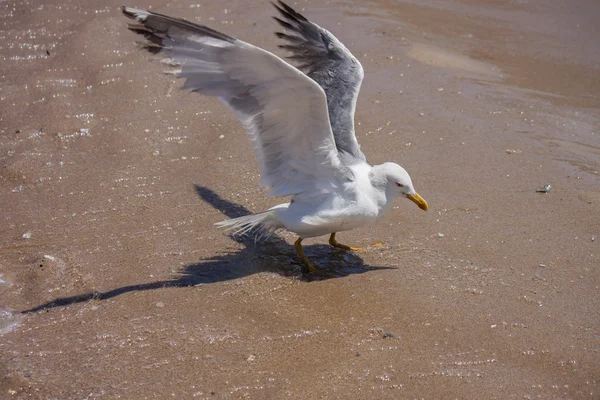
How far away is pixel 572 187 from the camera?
5.24m

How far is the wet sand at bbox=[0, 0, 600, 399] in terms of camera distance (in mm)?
3406

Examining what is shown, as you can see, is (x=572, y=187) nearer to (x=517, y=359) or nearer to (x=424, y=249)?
(x=424, y=249)

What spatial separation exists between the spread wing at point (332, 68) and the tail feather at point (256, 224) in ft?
2.25

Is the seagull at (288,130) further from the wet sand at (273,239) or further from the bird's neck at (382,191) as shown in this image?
the wet sand at (273,239)

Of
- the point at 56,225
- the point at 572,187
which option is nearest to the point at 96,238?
the point at 56,225

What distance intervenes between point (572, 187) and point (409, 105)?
1738 mm

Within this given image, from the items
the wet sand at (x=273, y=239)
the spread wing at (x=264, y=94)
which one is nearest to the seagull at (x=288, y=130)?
the spread wing at (x=264, y=94)

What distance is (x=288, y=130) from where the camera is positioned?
13.9ft

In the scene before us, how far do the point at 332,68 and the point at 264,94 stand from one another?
1.30 metres

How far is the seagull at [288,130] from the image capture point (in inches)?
151

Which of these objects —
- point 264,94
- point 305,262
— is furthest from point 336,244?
point 264,94

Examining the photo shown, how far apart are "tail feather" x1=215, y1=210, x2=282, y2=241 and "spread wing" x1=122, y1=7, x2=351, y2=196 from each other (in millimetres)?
170

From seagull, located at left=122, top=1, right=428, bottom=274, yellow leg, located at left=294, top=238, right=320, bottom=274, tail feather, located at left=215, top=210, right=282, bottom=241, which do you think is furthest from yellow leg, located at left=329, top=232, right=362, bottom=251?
tail feather, located at left=215, top=210, right=282, bottom=241

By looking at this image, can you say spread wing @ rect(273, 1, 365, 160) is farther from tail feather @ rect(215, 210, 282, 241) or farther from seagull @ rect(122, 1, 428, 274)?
tail feather @ rect(215, 210, 282, 241)
